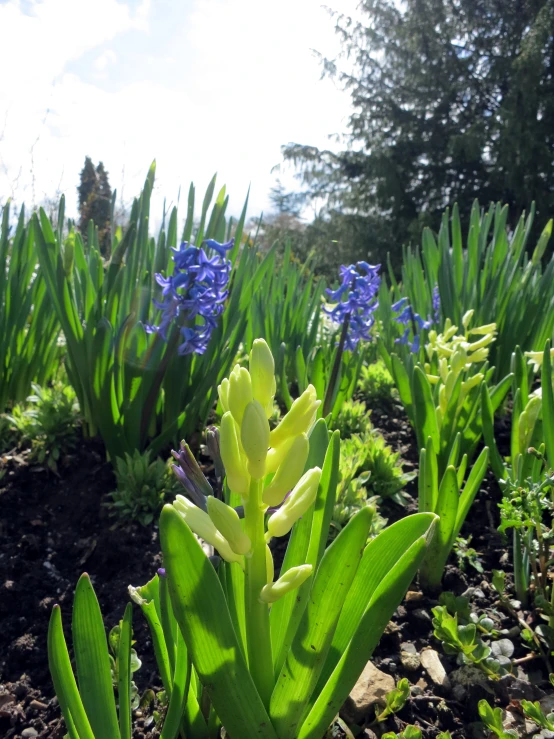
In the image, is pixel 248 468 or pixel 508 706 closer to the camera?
pixel 248 468

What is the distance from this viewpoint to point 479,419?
1510mm

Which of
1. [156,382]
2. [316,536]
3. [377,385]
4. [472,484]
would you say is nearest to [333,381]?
[156,382]

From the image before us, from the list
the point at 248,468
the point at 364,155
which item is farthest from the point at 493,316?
the point at 364,155

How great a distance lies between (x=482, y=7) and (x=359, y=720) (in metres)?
20.9

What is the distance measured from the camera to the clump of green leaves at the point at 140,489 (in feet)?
4.84

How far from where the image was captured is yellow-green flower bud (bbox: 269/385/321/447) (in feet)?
1.80

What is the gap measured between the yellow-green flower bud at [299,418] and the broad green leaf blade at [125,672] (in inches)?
11.7

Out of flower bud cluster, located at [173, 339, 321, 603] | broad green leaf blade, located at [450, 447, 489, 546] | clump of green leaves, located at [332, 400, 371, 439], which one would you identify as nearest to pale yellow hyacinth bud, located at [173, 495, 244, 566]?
flower bud cluster, located at [173, 339, 321, 603]

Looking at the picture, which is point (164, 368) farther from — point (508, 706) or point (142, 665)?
point (508, 706)

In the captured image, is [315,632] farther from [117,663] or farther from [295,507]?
[117,663]

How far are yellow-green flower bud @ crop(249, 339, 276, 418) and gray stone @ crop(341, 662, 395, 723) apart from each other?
61 centimetres

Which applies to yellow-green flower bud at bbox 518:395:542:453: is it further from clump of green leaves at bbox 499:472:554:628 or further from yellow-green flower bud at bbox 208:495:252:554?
yellow-green flower bud at bbox 208:495:252:554

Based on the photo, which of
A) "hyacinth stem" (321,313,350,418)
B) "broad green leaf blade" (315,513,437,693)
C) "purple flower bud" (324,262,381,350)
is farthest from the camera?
"purple flower bud" (324,262,381,350)

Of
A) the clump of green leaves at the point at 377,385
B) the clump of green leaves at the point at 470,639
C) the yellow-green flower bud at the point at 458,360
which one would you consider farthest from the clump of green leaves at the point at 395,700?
the clump of green leaves at the point at 377,385
